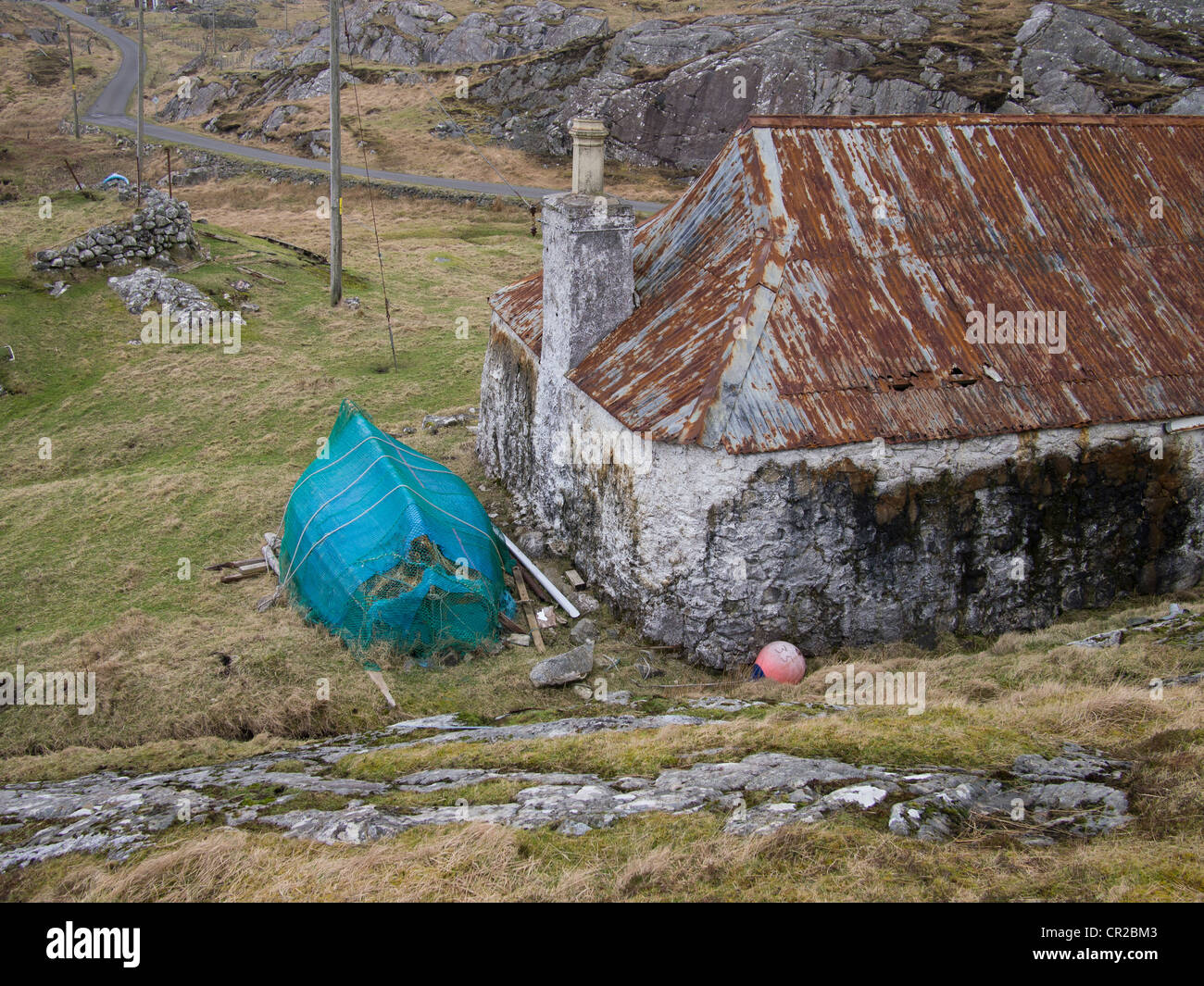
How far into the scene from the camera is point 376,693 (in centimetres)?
1263

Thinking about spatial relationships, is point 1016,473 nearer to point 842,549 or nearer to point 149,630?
point 842,549

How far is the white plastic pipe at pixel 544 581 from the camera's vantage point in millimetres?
14945

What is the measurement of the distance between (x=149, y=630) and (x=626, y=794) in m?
8.97

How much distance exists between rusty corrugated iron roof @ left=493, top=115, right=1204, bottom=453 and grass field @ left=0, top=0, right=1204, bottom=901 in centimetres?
343

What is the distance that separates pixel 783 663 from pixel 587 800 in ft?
16.1

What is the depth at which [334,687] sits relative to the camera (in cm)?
1263

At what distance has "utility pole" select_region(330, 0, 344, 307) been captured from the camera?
28062mm

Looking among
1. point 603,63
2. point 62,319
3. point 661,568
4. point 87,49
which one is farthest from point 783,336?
point 87,49
